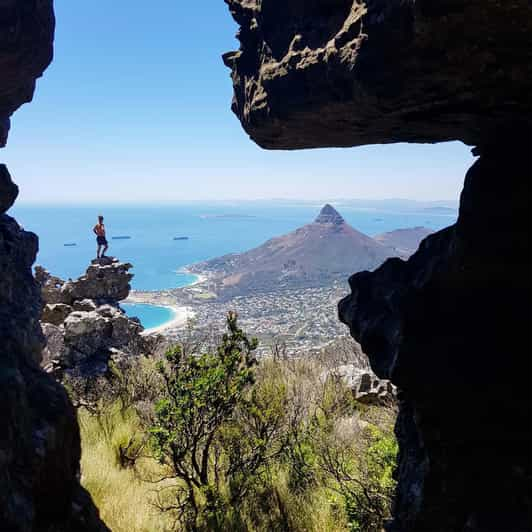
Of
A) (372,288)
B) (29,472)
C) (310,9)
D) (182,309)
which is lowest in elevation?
(182,309)

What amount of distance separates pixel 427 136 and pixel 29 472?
554 cm

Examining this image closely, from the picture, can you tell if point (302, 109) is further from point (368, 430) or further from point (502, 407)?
point (368, 430)

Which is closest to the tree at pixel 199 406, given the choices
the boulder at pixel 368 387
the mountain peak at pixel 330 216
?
the boulder at pixel 368 387

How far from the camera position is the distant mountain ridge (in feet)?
307

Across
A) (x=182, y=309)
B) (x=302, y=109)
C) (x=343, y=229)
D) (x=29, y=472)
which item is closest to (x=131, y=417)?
(x=29, y=472)

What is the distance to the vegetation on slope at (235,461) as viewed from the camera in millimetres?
Result: 6387

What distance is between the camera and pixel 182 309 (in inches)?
2724

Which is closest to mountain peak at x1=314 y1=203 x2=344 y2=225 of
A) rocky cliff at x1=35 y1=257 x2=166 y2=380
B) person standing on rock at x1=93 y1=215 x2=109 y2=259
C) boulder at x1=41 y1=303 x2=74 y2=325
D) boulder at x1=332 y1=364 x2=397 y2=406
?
person standing on rock at x1=93 y1=215 x2=109 y2=259

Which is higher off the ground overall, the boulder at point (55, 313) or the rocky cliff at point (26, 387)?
the rocky cliff at point (26, 387)

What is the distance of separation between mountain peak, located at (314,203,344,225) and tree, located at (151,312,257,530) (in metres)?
117

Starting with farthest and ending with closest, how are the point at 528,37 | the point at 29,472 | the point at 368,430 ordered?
the point at 368,430 < the point at 29,472 < the point at 528,37

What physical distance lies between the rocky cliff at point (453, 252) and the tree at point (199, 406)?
280 centimetres

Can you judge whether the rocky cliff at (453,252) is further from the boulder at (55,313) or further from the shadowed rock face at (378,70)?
the boulder at (55,313)

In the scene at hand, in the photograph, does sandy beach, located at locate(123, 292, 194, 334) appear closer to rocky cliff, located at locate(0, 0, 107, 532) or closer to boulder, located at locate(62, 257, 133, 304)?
boulder, located at locate(62, 257, 133, 304)
